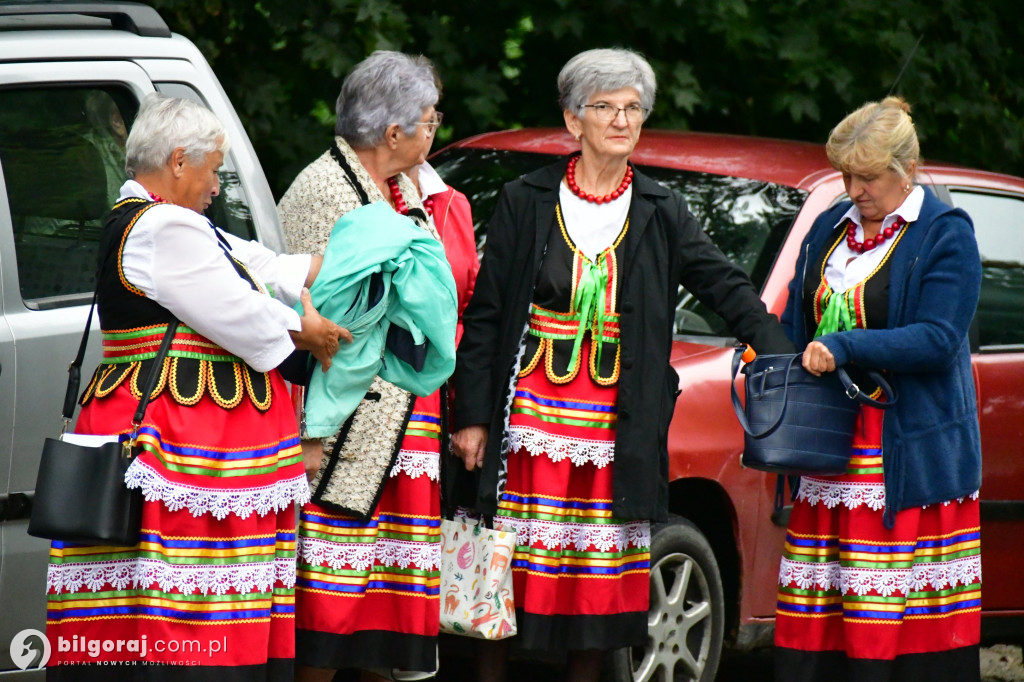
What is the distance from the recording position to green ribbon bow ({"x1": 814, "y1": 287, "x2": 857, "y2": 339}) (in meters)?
4.81

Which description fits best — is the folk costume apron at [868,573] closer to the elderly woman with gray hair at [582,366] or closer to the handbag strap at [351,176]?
the elderly woman with gray hair at [582,366]

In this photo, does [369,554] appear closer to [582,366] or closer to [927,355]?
[582,366]

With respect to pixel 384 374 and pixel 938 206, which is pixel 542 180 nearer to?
pixel 384 374

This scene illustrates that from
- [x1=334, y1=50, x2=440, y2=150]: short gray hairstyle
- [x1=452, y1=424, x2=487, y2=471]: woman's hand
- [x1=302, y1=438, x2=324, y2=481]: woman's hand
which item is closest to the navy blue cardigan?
[x1=452, y1=424, x2=487, y2=471]: woman's hand

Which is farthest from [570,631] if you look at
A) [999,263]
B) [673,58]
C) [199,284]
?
[673,58]

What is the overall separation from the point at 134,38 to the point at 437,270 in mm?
1113

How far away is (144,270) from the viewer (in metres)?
3.78

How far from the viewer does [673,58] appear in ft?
25.9

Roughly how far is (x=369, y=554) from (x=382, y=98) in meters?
1.29

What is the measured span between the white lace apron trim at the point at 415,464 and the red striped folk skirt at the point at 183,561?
0.55 metres

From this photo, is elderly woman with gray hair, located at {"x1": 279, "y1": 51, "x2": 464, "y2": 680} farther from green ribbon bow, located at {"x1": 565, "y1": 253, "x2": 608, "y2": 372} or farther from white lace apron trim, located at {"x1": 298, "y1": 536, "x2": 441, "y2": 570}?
green ribbon bow, located at {"x1": 565, "y1": 253, "x2": 608, "y2": 372}

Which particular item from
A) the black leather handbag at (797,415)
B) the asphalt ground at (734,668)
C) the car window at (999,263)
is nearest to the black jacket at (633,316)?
the black leather handbag at (797,415)

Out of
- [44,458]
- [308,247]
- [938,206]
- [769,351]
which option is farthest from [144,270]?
[938,206]

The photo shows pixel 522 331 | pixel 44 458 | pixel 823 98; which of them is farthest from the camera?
pixel 823 98
